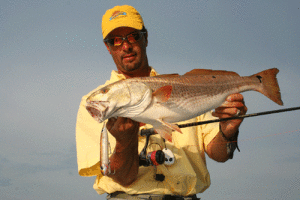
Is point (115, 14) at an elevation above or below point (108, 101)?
above

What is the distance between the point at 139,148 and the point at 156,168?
1.58ft

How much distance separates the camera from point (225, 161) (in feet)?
17.6

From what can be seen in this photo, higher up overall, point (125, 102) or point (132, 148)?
point (125, 102)

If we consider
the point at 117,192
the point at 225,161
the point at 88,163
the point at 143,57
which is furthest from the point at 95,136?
the point at 225,161

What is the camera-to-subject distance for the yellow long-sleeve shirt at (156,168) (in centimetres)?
484

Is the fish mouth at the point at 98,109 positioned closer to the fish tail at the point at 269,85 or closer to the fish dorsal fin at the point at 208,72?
the fish dorsal fin at the point at 208,72

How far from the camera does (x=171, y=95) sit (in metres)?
3.78

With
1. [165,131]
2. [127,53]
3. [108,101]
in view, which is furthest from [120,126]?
[127,53]

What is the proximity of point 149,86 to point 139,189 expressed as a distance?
78.4 inches

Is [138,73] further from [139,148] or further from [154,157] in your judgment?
[154,157]

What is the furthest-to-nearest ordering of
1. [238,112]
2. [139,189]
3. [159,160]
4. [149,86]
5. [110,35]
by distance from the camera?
1. [110,35]
2. [139,189]
3. [159,160]
4. [238,112]
5. [149,86]

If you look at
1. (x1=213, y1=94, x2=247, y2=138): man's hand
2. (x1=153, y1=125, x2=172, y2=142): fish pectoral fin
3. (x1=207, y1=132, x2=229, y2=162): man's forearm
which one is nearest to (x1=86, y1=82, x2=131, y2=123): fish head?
(x1=153, y1=125, x2=172, y2=142): fish pectoral fin

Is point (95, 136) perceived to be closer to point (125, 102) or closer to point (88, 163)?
point (88, 163)

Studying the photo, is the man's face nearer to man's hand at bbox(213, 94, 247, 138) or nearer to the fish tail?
man's hand at bbox(213, 94, 247, 138)
